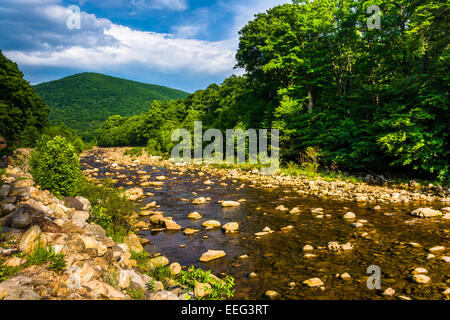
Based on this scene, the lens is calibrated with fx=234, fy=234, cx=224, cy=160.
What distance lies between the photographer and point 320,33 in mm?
22594

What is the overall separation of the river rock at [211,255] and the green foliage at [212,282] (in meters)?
0.90

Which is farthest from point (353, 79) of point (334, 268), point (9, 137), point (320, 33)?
point (9, 137)

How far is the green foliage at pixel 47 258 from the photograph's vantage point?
400 centimetres

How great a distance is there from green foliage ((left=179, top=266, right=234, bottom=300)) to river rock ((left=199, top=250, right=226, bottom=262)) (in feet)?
2.94

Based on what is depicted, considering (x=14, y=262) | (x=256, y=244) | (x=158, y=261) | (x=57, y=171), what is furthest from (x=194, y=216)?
(x=14, y=262)

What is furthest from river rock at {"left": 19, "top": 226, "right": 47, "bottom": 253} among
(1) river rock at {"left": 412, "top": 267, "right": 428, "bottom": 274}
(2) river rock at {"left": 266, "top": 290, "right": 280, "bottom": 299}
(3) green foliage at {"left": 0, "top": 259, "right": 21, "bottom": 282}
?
(1) river rock at {"left": 412, "top": 267, "right": 428, "bottom": 274}

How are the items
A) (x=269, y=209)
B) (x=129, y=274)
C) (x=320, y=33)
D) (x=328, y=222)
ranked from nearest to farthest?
(x=129, y=274)
(x=328, y=222)
(x=269, y=209)
(x=320, y=33)

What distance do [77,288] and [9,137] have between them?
19.3 m

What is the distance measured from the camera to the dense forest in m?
13.6

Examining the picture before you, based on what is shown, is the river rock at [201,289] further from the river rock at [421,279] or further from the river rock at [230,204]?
the river rock at [230,204]

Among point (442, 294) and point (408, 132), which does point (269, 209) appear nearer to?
point (442, 294)

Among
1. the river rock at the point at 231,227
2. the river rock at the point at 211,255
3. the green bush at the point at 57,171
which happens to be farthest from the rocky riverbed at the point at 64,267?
the river rock at the point at 231,227

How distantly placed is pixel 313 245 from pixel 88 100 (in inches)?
7458

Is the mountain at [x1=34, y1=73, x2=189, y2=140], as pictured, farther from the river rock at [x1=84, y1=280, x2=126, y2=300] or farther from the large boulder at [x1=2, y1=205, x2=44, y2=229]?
the river rock at [x1=84, y1=280, x2=126, y2=300]
